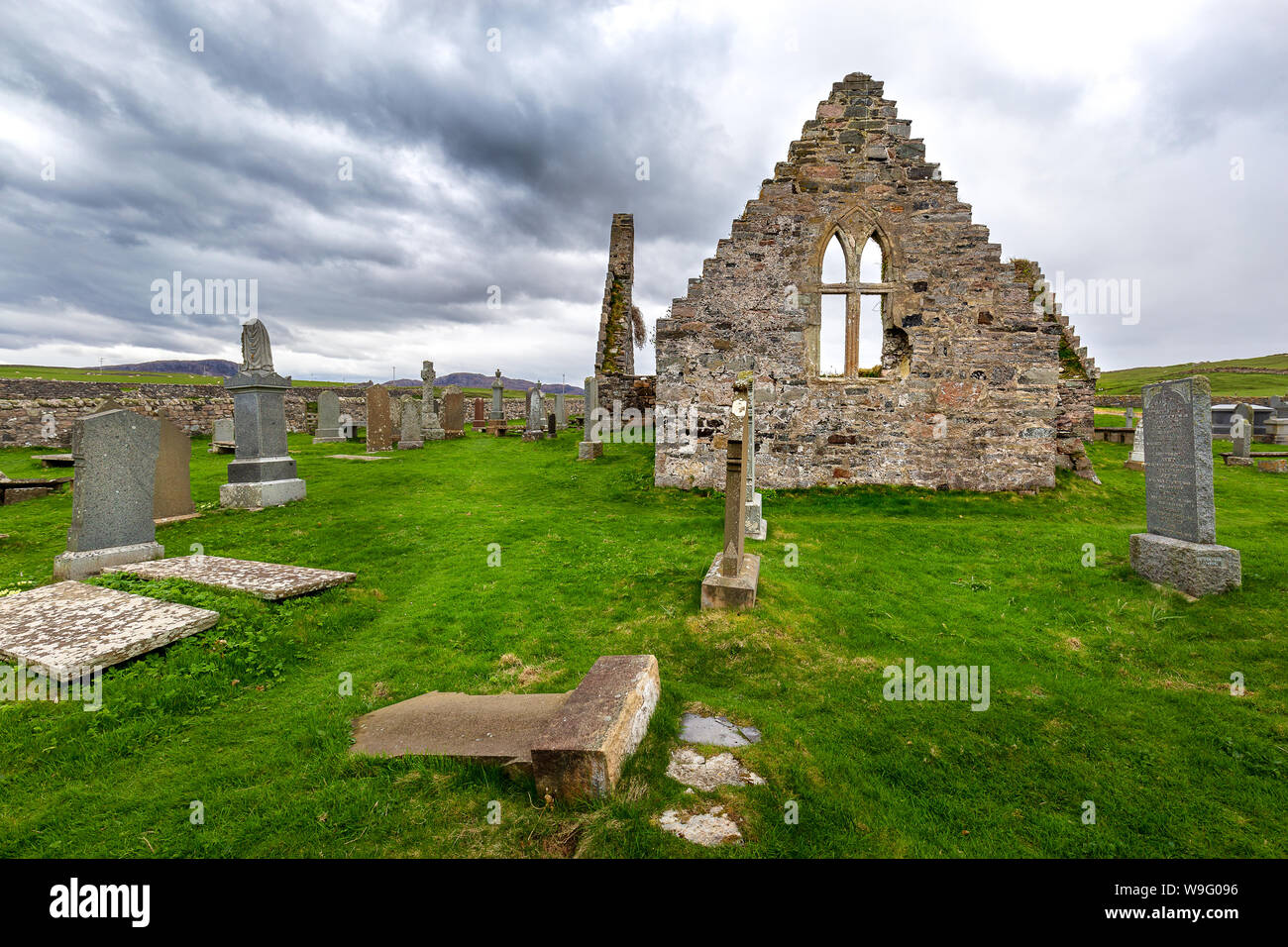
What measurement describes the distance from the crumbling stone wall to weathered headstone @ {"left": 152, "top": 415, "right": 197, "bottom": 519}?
27.4ft

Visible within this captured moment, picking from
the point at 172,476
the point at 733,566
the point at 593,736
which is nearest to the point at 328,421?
the point at 172,476

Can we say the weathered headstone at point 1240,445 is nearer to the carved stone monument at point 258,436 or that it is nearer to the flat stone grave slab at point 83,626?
the flat stone grave slab at point 83,626

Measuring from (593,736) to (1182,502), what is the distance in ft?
22.8

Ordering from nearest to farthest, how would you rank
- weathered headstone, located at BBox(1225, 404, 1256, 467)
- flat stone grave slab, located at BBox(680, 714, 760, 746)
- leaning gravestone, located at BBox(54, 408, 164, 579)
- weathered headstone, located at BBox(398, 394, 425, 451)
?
flat stone grave slab, located at BBox(680, 714, 760, 746) < leaning gravestone, located at BBox(54, 408, 164, 579) < weathered headstone, located at BBox(1225, 404, 1256, 467) < weathered headstone, located at BBox(398, 394, 425, 451)

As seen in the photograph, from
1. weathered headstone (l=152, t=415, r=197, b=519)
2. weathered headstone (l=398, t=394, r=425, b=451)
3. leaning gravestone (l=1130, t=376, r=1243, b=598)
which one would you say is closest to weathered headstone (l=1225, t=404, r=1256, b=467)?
leaning gravestone (l=1130, t=376, r=1243, b=598)

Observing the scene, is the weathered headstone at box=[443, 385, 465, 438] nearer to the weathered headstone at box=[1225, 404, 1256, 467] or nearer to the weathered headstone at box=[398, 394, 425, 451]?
the weathered headstone at box=[398, 394, 425, 451]

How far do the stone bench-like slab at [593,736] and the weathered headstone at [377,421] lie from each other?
53.2 feet

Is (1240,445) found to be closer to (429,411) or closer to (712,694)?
(712,694)

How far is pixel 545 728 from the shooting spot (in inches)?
111

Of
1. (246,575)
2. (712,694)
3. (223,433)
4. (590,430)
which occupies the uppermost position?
(590,430)

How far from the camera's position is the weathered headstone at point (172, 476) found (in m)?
8.55

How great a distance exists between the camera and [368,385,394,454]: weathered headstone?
1708cm
